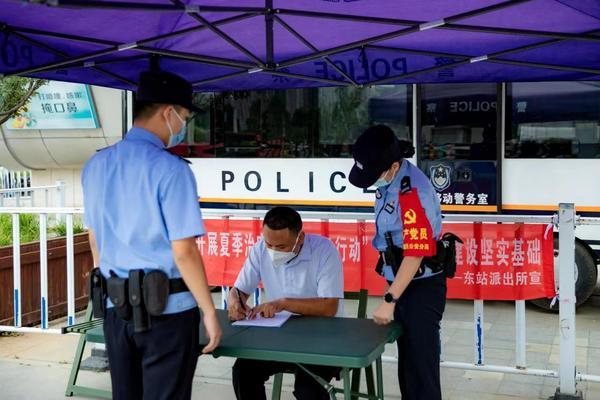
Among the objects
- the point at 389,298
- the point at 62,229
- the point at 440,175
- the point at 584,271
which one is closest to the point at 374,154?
the point at 389,298

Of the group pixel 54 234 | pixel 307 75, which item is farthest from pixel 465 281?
pixel 54 234

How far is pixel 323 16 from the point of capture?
3482mm

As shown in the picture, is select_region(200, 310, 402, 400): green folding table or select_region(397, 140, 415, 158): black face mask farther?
select_region(397, 140, 415, 158): black face mask

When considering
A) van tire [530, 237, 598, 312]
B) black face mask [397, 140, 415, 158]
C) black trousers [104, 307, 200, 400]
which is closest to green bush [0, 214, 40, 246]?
black trousers [104, 307, 200, 400]

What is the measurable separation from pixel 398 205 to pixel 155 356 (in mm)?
1302

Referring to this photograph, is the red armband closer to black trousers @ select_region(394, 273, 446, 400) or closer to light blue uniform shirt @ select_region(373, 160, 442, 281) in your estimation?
light blue uniform shirt @ select_region(373, 160, 442, 281)

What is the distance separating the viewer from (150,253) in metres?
2.53

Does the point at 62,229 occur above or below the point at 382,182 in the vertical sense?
below

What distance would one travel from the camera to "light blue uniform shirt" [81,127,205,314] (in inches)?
98.2

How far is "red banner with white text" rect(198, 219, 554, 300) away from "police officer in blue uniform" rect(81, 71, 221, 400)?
2.51 meters

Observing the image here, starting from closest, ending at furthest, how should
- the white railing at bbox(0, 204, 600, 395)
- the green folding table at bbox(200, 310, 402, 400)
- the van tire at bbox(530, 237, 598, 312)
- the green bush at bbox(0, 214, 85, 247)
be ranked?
the green folding table at bbox(200, 310, 402, 400)
the white railing at bbox(0, 204, 600, 395)
the van tire at bbox(530, 237, 598, 312)
the green bush at bbox(0, 214, 85, 247)

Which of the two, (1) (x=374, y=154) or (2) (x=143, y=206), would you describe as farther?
(1) (x=374, y=154)

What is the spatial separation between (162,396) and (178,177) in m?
0.78

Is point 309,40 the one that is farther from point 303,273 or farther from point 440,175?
point 440,175
